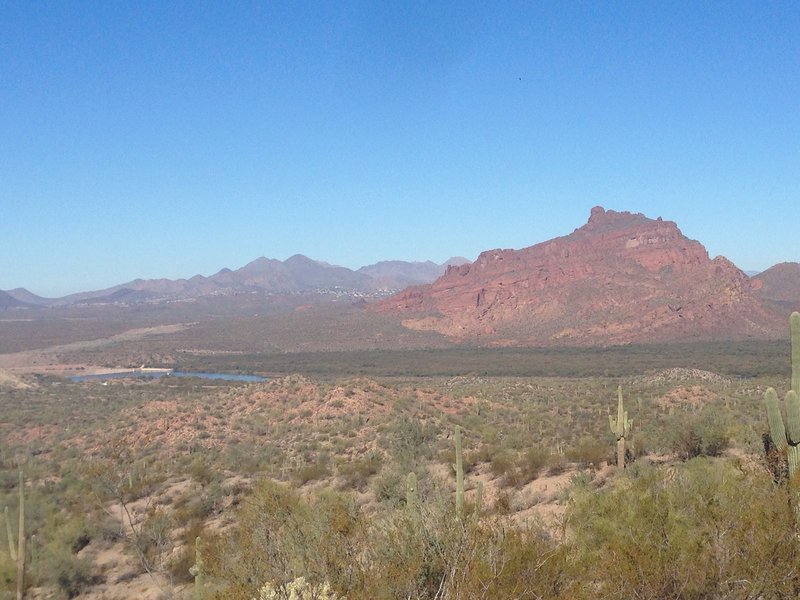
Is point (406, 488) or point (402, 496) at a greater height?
point (406, 488)

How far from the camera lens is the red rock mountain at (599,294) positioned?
4008 inches

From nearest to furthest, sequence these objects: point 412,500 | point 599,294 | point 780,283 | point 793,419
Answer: point 412,500
point 793,419
point 599,294
point 780,283

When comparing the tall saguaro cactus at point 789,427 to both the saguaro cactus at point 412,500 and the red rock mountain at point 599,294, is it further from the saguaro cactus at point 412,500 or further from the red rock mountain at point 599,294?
the red rock mountain at point 599,294

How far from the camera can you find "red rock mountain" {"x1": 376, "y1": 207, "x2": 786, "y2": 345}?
10181cm

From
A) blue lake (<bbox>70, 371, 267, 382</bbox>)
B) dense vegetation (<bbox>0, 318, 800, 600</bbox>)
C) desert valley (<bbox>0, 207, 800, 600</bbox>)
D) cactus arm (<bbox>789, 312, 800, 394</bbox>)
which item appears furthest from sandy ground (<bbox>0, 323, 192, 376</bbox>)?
cactus arm (<bbox>789, 312, 800, 394</bbox>)

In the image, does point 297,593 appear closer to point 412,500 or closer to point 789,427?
point 412,500

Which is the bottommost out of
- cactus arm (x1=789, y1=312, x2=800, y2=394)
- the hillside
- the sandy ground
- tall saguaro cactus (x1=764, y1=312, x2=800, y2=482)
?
the sandy ground

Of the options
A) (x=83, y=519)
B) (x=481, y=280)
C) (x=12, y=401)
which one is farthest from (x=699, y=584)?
A: (x=481, y=280)

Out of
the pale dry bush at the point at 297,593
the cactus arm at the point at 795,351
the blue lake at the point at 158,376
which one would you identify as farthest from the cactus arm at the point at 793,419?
the blue lake at the point at 158,376

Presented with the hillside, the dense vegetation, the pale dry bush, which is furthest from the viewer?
the hillside

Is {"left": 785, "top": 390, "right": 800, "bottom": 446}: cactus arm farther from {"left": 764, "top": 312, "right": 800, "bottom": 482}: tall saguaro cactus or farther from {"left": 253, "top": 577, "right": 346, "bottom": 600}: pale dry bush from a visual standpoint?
{"left": 253, "top": 577, "right": 346, "bottom": 600}: pale dry bush

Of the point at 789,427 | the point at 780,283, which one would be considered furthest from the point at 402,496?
the point at 780,283

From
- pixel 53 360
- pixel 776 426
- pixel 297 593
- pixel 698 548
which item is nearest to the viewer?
pixel 297 593

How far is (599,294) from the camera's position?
12069 centimetres
